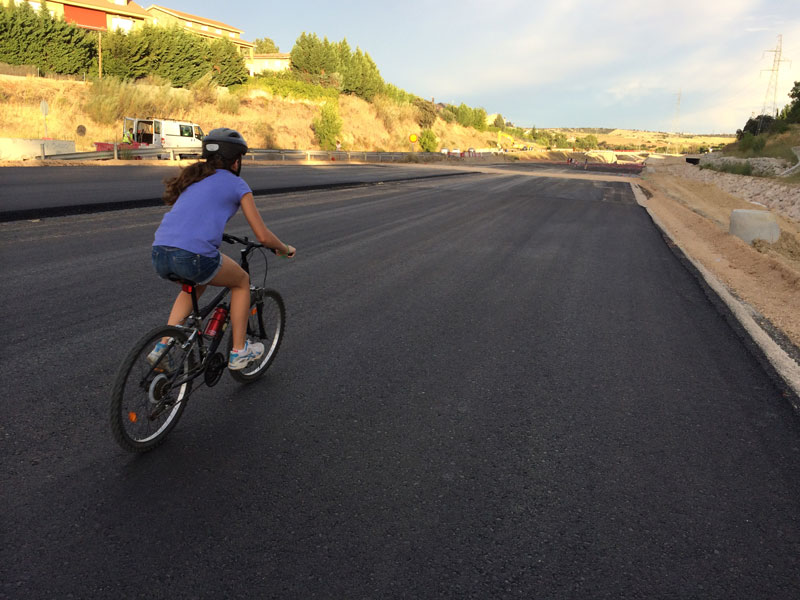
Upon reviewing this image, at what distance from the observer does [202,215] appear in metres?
3.32

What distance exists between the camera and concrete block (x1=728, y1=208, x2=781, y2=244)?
1365 centimetres

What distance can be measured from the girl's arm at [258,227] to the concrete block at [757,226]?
1393cm

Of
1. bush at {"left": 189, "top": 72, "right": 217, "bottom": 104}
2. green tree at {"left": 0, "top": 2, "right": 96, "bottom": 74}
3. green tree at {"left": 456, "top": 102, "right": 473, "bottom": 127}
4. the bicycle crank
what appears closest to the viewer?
the bicycle crank

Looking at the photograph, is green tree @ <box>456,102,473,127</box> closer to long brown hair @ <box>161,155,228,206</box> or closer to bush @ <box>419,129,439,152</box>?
bush @ <box>419,129,439,152</box>

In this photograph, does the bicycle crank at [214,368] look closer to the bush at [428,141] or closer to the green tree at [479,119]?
the bush at [428,141]

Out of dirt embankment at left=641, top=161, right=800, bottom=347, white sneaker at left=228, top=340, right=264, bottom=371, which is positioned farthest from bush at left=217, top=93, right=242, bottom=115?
white sneaker at left=228, top=340, right=264, bottom=371

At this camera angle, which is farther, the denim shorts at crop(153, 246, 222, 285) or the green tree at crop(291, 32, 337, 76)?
the green tree at crop(291, 32, 337, 76)

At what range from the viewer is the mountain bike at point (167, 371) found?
10.1 ft

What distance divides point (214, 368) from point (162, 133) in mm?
32139

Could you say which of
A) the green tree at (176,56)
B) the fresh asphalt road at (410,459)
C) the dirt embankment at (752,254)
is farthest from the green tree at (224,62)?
the fresh asphalt road at (410,459)

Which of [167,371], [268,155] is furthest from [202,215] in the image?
[268,155]

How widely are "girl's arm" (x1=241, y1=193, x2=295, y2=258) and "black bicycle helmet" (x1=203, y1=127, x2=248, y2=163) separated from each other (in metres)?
0.28

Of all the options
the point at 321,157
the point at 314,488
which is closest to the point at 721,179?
the point at 321,157

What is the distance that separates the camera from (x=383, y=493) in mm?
3016
